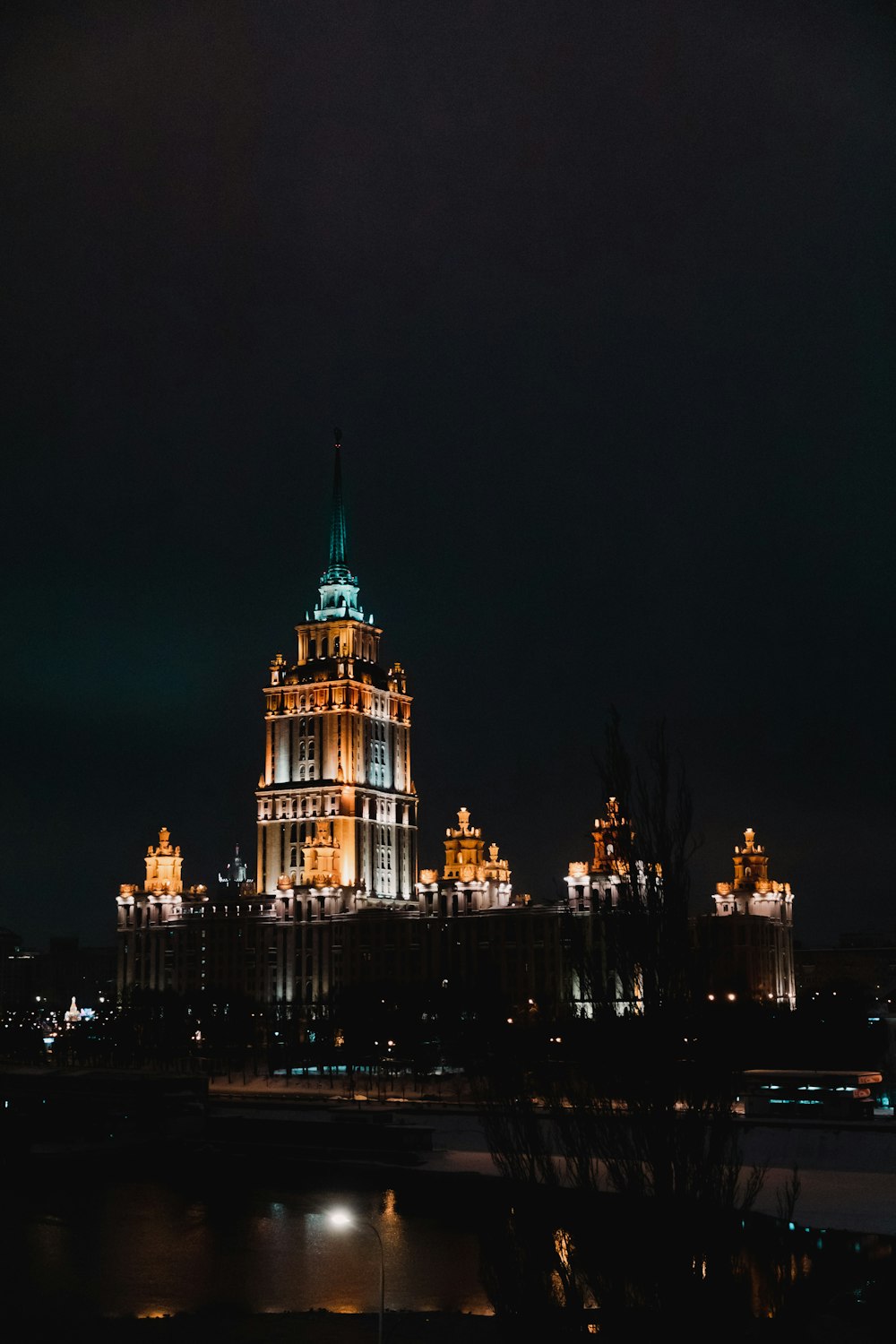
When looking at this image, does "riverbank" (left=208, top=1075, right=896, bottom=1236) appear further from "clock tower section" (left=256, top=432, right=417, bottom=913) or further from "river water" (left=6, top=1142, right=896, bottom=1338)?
"clock tower section" (left=256, top=432, right=417, bottom=913)

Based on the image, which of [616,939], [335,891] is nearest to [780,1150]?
[616,939]

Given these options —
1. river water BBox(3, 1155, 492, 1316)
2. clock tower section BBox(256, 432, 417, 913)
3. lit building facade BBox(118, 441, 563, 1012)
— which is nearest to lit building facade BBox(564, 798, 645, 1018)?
river water BBox(3, 1155, 492, 1316)

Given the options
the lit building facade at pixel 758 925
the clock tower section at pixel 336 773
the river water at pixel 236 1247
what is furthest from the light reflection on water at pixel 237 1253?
the clock tower section at pixel 336 773

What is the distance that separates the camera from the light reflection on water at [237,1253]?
1845 inches

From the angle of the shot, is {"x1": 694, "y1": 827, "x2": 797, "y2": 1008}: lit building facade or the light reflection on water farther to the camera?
{"x1": 694, "y1": 827, "x2": 797, "y2": 1008}: lit building facade

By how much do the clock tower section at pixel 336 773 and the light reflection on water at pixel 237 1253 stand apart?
370 ft

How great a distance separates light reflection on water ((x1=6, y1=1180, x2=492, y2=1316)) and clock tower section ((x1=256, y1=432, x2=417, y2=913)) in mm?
112851

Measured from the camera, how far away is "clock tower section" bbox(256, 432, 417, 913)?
185 m

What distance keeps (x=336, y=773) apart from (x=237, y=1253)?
132m

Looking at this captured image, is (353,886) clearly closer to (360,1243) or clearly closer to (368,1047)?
(368,1047)

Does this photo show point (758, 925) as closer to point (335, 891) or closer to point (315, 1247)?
point (335, 891)

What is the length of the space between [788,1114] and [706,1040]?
176ft

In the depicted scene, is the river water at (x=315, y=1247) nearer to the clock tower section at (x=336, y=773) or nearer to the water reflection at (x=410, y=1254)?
the water reflection at (x=410, y=1254)

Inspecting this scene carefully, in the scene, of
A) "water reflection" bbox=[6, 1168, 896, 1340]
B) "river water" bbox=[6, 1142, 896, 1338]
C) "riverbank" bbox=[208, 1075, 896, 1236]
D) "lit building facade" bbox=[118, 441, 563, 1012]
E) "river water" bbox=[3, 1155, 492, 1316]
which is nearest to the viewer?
"water reflection" bbox=[6, 1168, 896, 1340]
